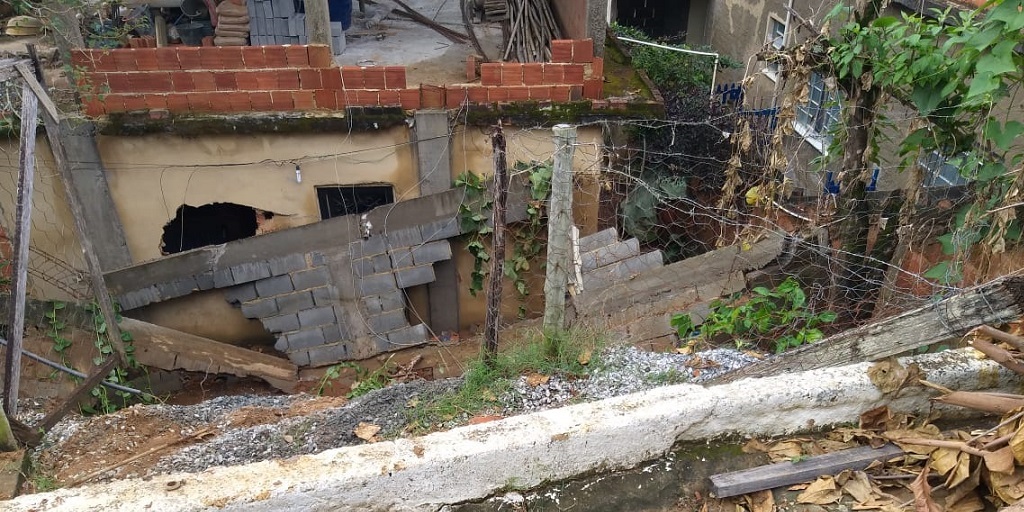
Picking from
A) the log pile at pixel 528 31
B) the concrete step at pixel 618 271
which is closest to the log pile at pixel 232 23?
the log pile at pixel 528 31

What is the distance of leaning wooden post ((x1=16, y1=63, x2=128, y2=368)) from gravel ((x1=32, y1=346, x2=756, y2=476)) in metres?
1.07

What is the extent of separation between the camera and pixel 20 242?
3807mm

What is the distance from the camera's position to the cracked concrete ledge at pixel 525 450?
1.97 m

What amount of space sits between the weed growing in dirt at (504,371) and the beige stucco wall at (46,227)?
3.65 metres

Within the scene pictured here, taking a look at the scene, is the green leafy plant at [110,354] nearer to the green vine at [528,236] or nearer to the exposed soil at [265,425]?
the exposed soil at [265,425]

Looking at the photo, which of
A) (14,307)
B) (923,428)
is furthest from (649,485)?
(14,307)

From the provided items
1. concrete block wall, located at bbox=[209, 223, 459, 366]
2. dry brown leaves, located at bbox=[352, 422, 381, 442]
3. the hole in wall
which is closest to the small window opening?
the hole in wall

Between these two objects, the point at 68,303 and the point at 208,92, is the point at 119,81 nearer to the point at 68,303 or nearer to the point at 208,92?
the point at 208,92

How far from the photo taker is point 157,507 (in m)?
1.91

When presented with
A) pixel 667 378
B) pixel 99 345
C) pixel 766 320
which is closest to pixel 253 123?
pixel 99 345

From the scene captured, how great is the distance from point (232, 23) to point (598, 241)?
4423mm

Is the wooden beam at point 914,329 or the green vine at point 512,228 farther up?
the wooden beam at point 914,329

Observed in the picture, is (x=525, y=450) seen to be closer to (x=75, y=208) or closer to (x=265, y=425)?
(x=265, y=425)

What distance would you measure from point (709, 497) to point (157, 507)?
171cm
